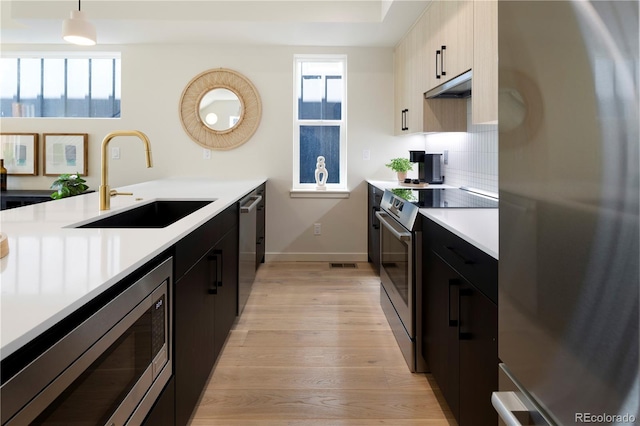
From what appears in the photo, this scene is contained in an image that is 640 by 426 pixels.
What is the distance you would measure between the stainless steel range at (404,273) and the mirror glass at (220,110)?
93.2 inches

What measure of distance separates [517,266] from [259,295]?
9.65ft

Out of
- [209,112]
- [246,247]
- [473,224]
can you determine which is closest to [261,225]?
[246,247]

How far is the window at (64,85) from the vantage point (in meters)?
4.69

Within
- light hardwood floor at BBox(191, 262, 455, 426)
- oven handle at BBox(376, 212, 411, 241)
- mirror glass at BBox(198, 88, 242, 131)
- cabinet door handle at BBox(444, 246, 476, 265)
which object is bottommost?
light hardwood floor at BBox(191, 262, 455, 426)

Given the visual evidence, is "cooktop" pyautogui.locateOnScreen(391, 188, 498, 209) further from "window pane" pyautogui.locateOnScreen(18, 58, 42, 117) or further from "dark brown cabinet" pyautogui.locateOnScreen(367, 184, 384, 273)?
"window pane" pyautogui.locateOnScreen(18, 58, 42, 117)

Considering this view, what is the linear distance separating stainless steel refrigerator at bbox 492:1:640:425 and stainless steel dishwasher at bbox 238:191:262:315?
7.30 feet

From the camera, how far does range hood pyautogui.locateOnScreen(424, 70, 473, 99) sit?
264 centimetres

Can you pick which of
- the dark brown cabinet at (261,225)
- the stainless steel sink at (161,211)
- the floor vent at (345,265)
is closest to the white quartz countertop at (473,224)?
the stainless steel sink at (161,211)

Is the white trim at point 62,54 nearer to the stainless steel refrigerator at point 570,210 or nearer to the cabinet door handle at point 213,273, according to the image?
the cabinet door handle at point 213,273

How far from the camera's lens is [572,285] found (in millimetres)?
611

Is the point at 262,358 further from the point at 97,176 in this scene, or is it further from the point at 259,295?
the point at 97,176

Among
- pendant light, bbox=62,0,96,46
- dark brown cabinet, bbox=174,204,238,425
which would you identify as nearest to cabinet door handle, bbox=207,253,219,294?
dark brown cabinet, bbox=174,204,238,425

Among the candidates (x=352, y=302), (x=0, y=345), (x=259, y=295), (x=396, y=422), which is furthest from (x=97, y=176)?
(x=0, y=345)

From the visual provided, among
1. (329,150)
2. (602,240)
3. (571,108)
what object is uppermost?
(329,150)
